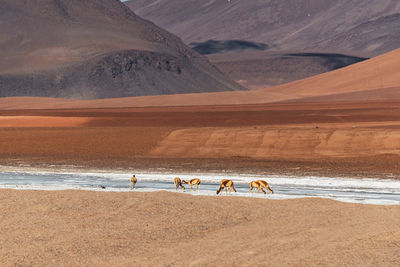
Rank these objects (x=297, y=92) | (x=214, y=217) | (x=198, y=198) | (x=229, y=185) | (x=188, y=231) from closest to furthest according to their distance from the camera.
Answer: (x=188, y=231)
(x=214, y=217)
(x=198, y=198)
(x=229, y=185)
(x=297, y=92)

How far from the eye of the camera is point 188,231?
10531 millimetres

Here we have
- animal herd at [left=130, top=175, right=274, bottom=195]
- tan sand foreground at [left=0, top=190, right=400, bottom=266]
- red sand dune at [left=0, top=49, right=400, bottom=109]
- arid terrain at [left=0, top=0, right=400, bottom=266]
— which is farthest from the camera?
red sand dune at [left=0, top=49, right=400, bottom=109]

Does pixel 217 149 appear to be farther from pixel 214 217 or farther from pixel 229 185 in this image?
pixel 214 217

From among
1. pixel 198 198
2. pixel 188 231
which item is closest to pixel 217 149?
pixel 198 198

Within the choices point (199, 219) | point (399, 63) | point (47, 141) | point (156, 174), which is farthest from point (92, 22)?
point (199, 219)

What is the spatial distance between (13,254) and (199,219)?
318cm

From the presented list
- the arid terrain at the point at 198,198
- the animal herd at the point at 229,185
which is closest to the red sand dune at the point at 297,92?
the arid terrain at the point at 198,198

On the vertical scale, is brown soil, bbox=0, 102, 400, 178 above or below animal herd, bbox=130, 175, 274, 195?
above

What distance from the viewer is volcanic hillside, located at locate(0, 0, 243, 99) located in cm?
10969

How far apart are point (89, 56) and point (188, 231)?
360ft

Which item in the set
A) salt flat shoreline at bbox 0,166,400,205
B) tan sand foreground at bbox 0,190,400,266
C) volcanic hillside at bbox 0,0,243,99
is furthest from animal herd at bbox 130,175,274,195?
volcanic hillside at bbox 0,0,243,99

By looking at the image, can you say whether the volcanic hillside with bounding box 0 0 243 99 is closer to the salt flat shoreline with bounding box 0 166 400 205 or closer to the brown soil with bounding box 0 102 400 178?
the brown soil with bounding box 0 102 400 178

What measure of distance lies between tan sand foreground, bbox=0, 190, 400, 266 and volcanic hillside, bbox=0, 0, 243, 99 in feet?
310

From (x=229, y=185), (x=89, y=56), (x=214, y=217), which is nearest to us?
(x=214, y=217)
